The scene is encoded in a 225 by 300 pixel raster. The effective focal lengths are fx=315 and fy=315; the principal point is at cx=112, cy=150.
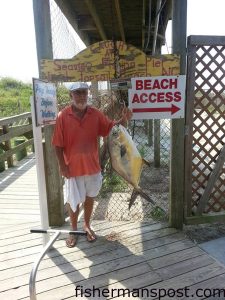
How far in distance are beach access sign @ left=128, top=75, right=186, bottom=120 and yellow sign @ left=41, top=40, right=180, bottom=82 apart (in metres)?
0.07

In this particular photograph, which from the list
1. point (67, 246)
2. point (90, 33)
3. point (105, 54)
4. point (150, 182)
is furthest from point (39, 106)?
point (90, 33)

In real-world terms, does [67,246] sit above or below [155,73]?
below

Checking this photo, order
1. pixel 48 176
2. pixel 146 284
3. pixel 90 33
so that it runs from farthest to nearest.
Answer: pixel 90 33, pixel 48 176, pixel 146 284

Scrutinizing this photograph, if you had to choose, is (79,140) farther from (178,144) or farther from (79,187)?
(178,144)

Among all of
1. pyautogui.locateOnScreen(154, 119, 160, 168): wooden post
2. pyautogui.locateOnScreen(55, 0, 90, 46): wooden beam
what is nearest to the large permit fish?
pyautogui.locateOnScreen(55, 0, 90, 46): wooden beam

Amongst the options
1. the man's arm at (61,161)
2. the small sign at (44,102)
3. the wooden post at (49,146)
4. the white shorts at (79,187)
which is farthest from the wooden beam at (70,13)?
the white shorts at (79,187)

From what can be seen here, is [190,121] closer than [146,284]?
No

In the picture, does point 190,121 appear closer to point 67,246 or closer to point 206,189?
point 206,189

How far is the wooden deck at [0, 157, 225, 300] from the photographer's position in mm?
2709

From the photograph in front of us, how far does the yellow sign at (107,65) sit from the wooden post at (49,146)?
0.19 m

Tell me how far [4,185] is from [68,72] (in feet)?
11.4

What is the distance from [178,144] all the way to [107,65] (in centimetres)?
118

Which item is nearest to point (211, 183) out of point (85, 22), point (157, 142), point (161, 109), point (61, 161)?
point (161, 109)

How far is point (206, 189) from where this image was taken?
12.4 feet
